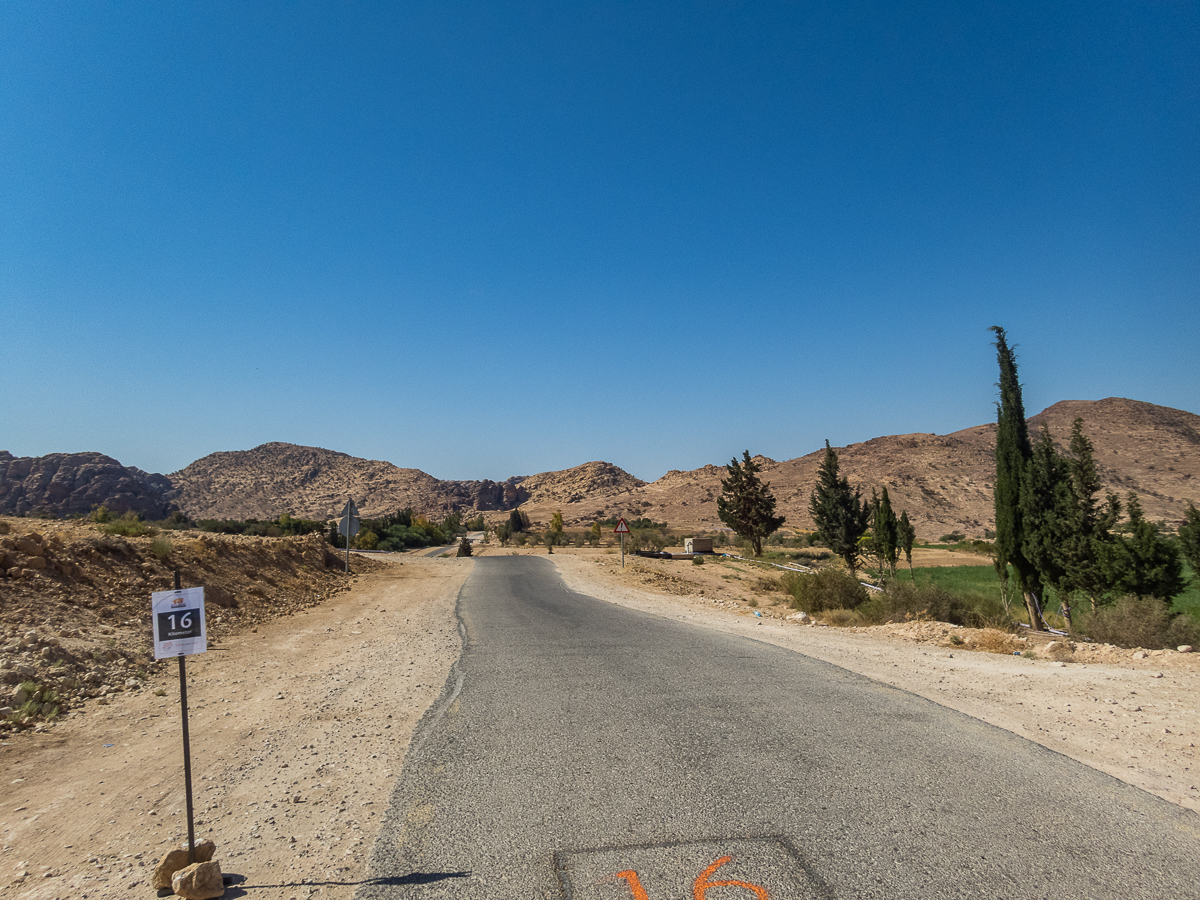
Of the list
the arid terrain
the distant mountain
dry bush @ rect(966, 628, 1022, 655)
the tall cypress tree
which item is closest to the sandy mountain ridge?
the distant mountain

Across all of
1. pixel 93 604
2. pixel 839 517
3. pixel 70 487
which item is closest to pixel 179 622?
pixel 93 604

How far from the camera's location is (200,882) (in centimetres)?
355

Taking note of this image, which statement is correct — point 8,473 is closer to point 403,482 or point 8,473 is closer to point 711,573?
point 403,482

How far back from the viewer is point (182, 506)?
100 m

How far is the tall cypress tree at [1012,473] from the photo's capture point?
21.0m

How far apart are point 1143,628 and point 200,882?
50.7 feet

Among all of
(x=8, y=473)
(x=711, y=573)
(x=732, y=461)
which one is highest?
(x=8, y=473)

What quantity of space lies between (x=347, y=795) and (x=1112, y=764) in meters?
6.51

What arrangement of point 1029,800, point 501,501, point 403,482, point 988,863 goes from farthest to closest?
point 501,501 < point 403,482 < point 1029,800 < point 988,863

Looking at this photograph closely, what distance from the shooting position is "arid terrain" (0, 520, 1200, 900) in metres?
4.29

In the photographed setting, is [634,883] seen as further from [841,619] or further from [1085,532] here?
[1085,532]

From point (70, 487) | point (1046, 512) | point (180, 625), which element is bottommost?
point (1046, 512)

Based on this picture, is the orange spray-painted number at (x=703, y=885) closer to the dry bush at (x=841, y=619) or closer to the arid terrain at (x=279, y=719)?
the arid terrain at (x=279, y=719)

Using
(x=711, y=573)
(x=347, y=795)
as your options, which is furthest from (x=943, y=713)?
(x=711, y=573)
